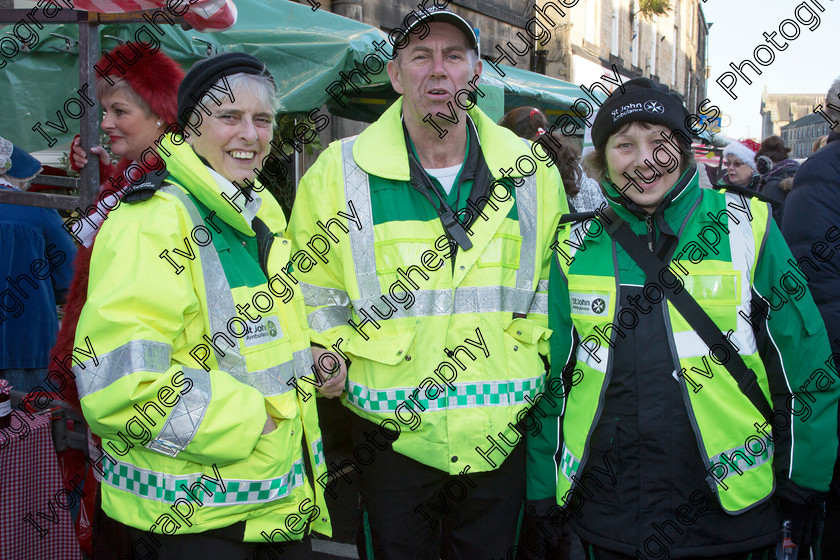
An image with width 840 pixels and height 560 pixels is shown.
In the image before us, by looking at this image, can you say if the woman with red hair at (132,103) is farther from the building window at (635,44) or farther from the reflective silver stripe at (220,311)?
the building window at (635,44)

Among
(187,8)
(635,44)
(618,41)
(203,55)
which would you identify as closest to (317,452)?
(187,8)

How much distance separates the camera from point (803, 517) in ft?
6.89

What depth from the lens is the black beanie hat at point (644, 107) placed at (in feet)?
6.82

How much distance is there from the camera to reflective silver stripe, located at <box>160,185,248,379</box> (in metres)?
1.82

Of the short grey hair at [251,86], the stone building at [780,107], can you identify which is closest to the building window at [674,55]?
the stone building at [780,107]

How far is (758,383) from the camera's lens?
6.73 ft

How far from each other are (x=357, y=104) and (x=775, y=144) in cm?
543

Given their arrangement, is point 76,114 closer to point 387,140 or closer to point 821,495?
point 387,140

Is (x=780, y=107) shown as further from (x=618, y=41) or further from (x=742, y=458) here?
(x=742, y=458)

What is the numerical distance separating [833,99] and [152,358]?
9.52ft

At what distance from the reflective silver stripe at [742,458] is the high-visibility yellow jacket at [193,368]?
47.9 inches

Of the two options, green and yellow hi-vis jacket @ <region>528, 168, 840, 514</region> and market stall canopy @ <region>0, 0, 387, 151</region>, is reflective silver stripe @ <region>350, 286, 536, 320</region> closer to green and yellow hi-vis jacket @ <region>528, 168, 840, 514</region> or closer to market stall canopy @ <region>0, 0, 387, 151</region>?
green and yellow hi-vis jacket @ <region>528, 168, 840, 514</region>

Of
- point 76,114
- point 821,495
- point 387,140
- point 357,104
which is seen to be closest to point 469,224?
point 387,140

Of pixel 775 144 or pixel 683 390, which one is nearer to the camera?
pixel 683 390
